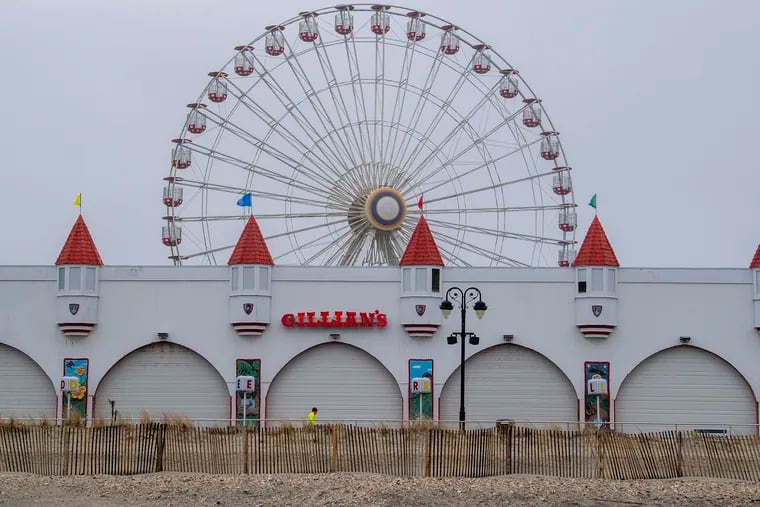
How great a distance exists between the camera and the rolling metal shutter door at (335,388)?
46.8 m

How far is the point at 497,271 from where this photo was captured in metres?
47.4

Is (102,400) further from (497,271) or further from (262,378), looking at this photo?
(497,271)

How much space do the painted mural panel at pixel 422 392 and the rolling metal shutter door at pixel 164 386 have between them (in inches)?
251

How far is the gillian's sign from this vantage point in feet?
153

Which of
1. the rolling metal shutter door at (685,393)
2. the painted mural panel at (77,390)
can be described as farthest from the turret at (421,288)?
the painted mural panel at (77,390)

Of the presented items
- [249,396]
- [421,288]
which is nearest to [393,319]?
[421,288]

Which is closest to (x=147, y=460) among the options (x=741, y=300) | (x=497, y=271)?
(x=497, y=271)

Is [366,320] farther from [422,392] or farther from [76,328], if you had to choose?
[76,328]

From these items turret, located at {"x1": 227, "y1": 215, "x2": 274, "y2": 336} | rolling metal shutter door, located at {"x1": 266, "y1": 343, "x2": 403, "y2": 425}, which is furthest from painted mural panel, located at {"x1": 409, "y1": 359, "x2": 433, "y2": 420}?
turret, located at {"x1": 227, "y1": 215, "x2": 274, "y2": 336}

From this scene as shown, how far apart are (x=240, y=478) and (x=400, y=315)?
1692cm

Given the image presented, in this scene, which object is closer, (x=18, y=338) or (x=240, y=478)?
(x=240, y=478)

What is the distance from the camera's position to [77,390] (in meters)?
46.7

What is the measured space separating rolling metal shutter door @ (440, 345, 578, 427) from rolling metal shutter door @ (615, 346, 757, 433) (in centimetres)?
206

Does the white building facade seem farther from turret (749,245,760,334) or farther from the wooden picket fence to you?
the wooden picket fence
